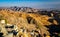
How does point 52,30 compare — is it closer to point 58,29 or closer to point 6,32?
point 58,29

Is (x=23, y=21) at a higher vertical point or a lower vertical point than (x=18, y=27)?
lower

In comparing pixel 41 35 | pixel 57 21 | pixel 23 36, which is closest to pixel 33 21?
pixel 57 21

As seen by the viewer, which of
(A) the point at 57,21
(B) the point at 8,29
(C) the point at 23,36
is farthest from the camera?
(A) the point at 57,21

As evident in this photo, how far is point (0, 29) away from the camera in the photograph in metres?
8.84

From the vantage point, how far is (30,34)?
13.2 meters

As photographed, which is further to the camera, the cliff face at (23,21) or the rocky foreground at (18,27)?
the cliff face at (23,21)

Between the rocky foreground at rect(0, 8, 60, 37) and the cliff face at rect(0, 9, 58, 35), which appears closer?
the rocky foreground at rect(0, 8, 60, 37)

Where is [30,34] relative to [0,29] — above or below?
below

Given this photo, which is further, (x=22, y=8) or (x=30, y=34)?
(x=22, y=8)

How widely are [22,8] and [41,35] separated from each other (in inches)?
624

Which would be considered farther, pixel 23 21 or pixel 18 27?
pixel 23 21

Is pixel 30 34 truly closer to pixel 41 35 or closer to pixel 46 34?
pixel 41 35

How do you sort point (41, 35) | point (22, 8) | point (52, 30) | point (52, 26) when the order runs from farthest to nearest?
1. point (22, 8)
2. point (52, 26)
3. point (52, 30)
4. point (41, 35)

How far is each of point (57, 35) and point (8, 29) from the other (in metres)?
7.57
